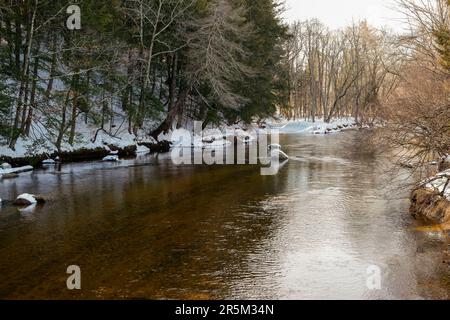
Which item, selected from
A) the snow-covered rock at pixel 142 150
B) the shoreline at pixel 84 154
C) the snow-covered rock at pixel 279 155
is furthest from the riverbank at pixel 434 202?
the snow-covered rock at pixel 142 150

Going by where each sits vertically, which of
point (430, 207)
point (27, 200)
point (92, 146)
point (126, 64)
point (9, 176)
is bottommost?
point (430, 207)

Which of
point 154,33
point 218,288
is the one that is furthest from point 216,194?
point 154,33

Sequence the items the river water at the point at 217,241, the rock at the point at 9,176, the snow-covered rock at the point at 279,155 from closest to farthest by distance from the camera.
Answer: the river water at the point at 217,241, the rock at the point at 9,176, the snow-covered rock at the point at 279,155

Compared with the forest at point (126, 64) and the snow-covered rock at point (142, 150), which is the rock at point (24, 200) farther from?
the snow-covered rock at point (142, 150)

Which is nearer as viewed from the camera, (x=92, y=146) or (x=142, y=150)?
(x=92, y=146)

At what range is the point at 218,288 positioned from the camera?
Result: 6.89 meters

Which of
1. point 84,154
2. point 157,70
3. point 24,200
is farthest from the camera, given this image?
point 157,70

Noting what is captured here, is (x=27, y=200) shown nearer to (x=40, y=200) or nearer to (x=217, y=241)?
(x=40, y=200)

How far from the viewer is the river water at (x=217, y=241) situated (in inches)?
275

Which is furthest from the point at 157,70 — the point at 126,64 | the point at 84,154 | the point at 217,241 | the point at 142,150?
the point at 217,241

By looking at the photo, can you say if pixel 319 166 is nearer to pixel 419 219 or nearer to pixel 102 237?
pixel 419 219

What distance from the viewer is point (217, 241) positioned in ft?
30.6

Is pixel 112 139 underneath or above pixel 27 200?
above
